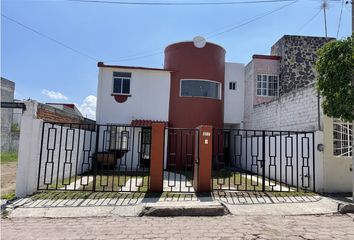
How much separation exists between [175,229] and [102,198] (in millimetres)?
2814

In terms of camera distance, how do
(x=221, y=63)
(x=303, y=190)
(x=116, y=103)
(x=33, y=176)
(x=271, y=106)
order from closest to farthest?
(x=33, y=176) → (x=303, y=190) → (x=271, y=106) → (x=116, y=103) → (x=221, y=63)

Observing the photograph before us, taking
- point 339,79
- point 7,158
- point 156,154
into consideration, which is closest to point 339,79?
point 339,79

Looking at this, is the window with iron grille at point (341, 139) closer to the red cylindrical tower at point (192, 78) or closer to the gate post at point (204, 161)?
the gate post at point (204, 161)

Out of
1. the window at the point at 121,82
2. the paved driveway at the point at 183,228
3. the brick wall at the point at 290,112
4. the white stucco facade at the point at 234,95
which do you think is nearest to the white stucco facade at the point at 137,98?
the window at the point at 121,82

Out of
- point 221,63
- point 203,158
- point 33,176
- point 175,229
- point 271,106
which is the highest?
point 221,63

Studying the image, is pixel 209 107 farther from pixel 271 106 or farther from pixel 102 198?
pixel 102 198

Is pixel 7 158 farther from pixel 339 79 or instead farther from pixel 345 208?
pixel 339 79

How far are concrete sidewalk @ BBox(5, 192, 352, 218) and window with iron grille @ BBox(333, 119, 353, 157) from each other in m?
1.91

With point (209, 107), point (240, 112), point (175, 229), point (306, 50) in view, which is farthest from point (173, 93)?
point (175, 229)

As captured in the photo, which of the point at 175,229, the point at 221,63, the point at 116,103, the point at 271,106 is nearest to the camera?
the point at 175,229

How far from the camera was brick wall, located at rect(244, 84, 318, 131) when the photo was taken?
1041 centimetres

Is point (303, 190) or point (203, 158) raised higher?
point (203, 158)

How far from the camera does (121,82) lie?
16.6 meters

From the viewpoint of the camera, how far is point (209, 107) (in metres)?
16.9
